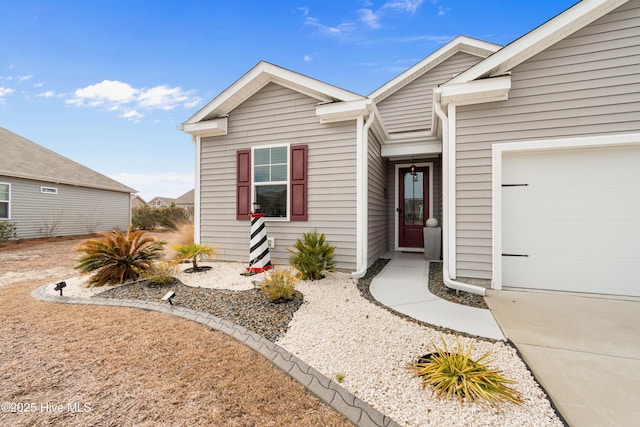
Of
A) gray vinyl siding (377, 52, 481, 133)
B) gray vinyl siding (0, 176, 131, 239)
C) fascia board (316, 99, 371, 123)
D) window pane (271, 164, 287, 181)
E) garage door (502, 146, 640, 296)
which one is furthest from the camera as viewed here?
gray vinyl siding (0, 176, 131, 239)

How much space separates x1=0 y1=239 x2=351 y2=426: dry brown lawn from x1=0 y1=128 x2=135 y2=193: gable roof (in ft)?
37.5

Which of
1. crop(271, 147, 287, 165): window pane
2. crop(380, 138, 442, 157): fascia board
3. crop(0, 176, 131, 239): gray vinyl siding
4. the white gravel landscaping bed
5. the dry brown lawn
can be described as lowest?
the dry brown lawn

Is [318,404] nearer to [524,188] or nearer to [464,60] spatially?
[524,188]

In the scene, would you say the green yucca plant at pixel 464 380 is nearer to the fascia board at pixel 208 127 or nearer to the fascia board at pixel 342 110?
the fascia board at pixel 342 110

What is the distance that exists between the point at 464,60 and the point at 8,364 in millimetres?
9768

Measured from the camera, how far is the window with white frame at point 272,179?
17.7 ft

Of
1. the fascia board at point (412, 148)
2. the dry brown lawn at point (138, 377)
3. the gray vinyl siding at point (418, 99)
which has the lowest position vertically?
the dry brown lawn at point (138, 377)

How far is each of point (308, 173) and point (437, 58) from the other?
525 cm

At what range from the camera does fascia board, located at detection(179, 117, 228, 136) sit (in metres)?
5.64

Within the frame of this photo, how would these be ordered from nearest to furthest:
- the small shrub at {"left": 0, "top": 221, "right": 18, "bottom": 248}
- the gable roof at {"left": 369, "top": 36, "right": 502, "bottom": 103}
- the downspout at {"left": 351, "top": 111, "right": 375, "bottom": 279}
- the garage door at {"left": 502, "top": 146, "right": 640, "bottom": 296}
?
the garage door at {"left": 502, "top": 146, "right": 640, "bottom": 296}, the downspout at {"left": 351, "top": 111, "right": 375, "bottom": 279}, the gable roof at {"left": 369, "top": 36, "right": 502, "bottom": 103}, the small shrub at {"left": 0, "top": 221, "right": 18, "bottom": 248}

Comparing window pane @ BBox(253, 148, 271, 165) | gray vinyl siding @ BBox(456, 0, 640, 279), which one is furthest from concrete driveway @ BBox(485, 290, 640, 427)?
window pane @ BBox(253, 148, 271, 165)

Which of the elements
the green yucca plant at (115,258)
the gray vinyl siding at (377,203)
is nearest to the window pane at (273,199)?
the gray vinyl siding at (377,203)

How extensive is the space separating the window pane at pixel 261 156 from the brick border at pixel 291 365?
10.6ft

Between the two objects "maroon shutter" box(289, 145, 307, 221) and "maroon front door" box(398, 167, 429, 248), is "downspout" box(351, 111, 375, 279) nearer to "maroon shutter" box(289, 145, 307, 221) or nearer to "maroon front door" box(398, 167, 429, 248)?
"maroon shutter" box(289, 145, 307, 221)
